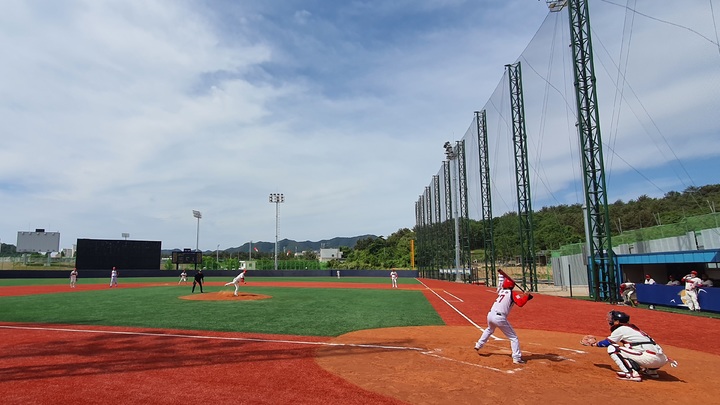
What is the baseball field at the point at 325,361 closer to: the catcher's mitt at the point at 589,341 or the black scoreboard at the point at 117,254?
the catcher's mitt at the point at 589,341

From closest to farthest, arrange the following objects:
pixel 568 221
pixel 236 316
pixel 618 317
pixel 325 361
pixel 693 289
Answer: pixel 618 317
pixel 325 361
pixel 236 316
pixel 693 289
pixel 568 221

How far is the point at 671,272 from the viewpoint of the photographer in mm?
25688

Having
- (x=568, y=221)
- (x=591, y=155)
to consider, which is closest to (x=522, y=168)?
(x=591, y=155)

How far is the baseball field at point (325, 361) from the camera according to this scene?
669 cm

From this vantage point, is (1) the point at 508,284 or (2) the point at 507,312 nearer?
(2) the point at 507,312

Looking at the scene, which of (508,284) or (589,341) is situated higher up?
(508,284)

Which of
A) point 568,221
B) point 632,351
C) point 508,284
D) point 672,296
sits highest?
point 568,221

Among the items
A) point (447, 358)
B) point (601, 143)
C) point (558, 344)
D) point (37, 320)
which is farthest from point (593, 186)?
point (37, 320)

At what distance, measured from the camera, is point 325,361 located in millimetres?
9008

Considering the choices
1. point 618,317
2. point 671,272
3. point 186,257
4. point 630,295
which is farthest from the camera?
point 186,257

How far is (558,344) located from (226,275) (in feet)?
198

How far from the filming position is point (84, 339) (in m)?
11.5

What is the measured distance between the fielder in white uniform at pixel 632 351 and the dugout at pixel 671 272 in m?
14.0

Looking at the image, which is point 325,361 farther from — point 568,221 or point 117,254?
point 568,221
